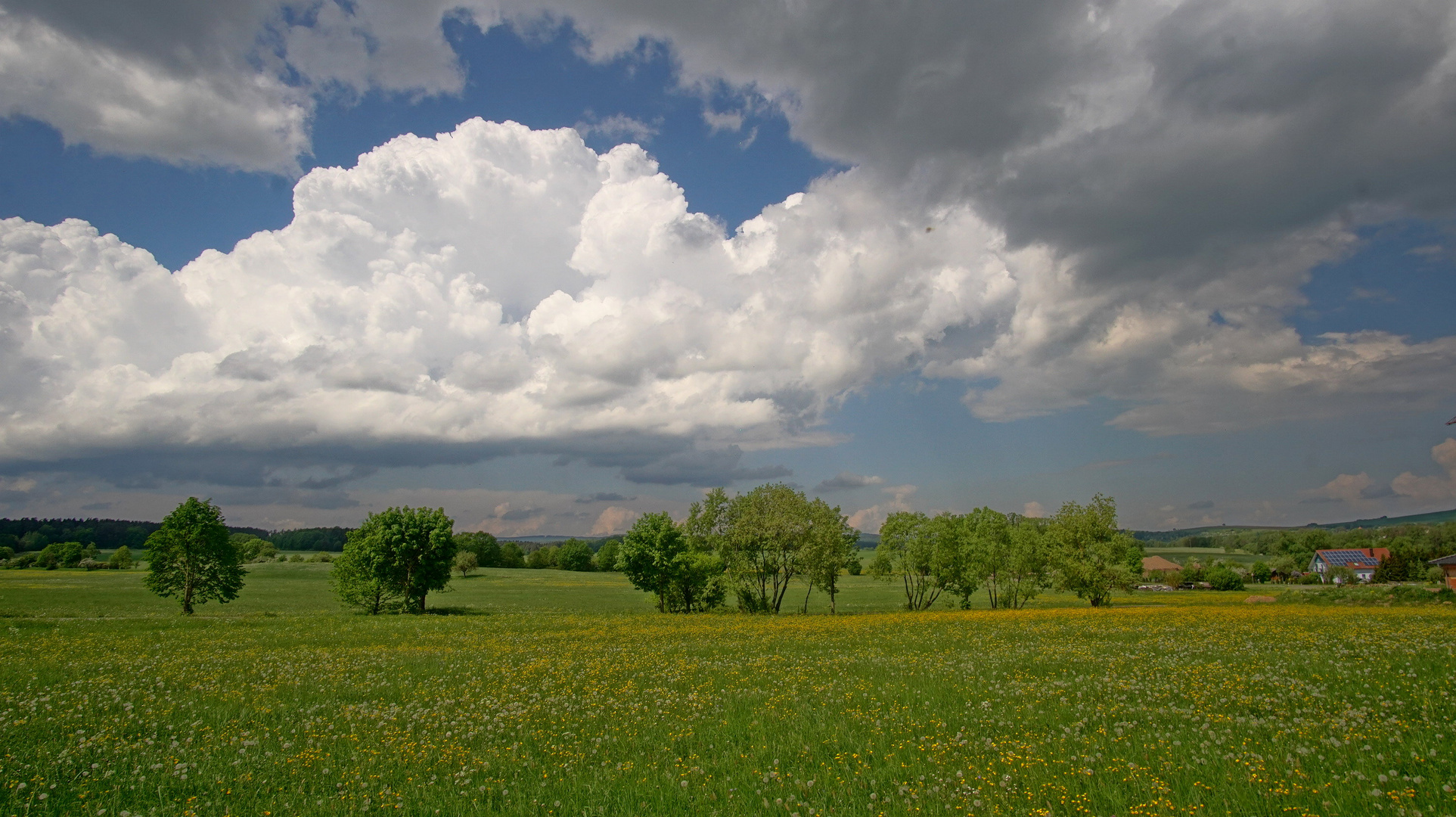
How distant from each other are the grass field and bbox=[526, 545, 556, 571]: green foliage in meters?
163

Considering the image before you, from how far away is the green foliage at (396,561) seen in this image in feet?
179

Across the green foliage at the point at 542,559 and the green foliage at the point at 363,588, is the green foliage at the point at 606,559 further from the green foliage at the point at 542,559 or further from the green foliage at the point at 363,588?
the green foliage at the point at 363,588

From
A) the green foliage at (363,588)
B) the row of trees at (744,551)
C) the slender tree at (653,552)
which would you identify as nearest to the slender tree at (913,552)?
the row of trees at (744,551)

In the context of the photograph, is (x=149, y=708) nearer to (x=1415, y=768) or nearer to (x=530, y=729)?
(x=530, y=729)

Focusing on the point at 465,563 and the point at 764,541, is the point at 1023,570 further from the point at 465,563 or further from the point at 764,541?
the point at 465,563

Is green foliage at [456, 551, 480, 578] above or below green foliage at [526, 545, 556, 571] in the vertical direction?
above

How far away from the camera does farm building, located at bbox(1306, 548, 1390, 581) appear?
13825cm

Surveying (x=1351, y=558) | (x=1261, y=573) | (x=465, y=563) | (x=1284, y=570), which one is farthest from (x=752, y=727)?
(x=1351, y=558)

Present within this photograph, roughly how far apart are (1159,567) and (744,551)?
170 meters

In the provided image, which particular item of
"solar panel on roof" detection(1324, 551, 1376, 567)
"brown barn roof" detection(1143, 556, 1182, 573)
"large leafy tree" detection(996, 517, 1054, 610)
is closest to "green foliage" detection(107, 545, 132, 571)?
"large leafy tree" detection(996, 517, 1054, 610)

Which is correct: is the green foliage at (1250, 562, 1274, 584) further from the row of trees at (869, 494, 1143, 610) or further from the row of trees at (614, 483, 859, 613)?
the row of trees at (614, 483, 859, 613)

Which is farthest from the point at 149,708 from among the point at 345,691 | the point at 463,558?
the point at 463,558

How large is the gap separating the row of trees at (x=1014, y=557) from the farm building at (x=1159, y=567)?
4376 inches

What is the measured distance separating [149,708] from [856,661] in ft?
61.6
